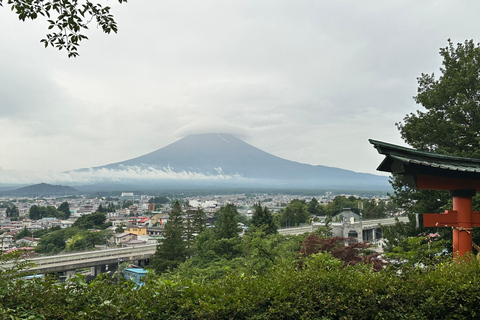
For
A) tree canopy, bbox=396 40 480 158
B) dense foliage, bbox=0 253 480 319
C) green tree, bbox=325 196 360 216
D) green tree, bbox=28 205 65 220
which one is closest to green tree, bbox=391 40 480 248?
tree canopy, bbox=396 40 480 158

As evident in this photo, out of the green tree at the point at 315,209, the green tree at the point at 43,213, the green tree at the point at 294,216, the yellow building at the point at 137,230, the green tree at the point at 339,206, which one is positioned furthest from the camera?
the green tree at the point at 43,213

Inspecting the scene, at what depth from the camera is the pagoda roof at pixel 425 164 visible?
3.99 m

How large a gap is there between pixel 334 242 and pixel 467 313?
19.3 feet

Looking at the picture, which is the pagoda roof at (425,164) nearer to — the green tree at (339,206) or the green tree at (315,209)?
the green tree at (339,206)

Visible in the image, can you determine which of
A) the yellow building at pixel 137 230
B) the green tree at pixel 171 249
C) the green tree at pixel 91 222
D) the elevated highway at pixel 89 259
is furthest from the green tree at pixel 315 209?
the green tree at pixel 171 249

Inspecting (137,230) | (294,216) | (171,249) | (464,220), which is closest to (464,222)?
(464,220)

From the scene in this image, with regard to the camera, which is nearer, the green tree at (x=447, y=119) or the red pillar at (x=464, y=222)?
the red pillar at (x=464, y=222)

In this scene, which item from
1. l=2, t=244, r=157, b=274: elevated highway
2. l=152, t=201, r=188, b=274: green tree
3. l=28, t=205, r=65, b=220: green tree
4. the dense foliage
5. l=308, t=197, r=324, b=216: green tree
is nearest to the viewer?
the dense foliage

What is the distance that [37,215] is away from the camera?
7506cm

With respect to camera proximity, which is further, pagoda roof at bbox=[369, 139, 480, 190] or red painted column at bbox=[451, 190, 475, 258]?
red painted column at bbox=[451, 190, 475, 258]

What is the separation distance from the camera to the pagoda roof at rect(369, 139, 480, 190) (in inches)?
157

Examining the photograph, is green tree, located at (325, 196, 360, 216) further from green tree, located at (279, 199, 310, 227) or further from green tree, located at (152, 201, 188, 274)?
green tree, located at (152, 201, 188, 274)

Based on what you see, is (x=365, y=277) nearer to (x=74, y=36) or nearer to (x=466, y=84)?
(x=74, y=36)

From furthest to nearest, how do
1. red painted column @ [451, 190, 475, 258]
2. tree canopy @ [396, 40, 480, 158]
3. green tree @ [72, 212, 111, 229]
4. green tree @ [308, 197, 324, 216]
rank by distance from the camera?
green tree @ [308, 197, 324, 216] < green tree @ [72, 212, 111, 229] < tree canopy @ [396, 40, 480, 158] < red painted column @ [451, 190, 475, 258]
